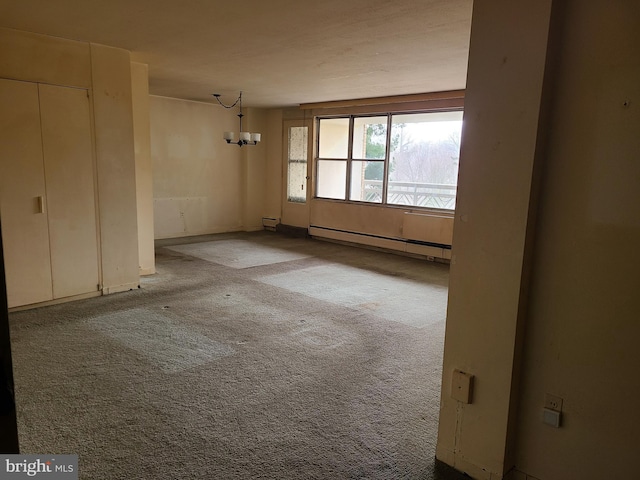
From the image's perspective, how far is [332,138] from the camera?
851 centimetres

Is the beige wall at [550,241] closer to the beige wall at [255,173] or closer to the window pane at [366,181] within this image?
the window pane at [366,181]

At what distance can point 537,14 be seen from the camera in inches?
66.6

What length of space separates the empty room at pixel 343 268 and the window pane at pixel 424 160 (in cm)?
4

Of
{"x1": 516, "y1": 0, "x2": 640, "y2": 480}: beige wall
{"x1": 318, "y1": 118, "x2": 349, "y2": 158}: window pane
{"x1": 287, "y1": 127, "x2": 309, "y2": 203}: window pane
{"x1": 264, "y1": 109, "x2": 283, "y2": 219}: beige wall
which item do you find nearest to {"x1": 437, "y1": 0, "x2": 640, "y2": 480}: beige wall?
{"x1": 516, "y1": 0, "x2": 640, "y2": 480}: beige wall

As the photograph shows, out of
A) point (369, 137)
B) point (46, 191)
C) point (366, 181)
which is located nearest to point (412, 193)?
point (366, 181)

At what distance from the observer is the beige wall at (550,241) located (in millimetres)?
1651

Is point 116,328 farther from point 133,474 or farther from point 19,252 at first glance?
point 133,474

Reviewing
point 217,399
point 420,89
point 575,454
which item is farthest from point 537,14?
point 420,89

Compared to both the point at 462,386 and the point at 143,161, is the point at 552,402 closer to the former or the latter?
the point at 462,386

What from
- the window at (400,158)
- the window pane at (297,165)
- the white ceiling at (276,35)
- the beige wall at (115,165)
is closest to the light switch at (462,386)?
the white ceiling at (276,35)


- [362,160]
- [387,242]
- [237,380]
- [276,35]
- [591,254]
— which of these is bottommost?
[237,380]

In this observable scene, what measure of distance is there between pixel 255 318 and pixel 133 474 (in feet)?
6.95

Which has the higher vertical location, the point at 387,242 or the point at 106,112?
the point at 106,112

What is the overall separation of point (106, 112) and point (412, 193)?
4.92 metres
